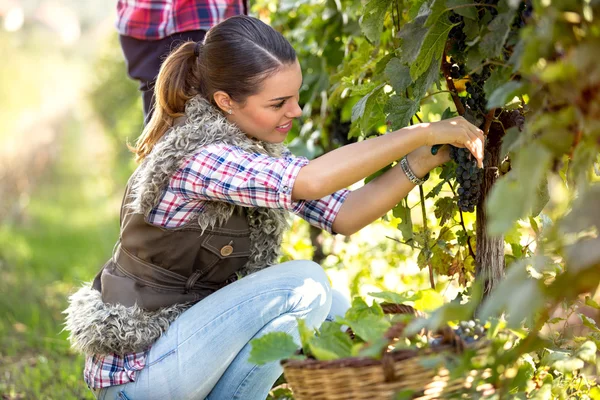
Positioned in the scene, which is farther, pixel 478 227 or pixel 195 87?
pixel 195 87

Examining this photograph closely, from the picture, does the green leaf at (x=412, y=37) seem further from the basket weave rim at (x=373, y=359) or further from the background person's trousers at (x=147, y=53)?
the background person's trousers at (x=147, y=53)

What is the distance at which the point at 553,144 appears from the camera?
3.80 ft

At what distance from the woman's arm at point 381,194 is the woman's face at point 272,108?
27 centimetres

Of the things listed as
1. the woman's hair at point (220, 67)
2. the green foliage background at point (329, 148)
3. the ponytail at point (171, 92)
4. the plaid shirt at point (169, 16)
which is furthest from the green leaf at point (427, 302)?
the plaid shirt at point (169, 16)

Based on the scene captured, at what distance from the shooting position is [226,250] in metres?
2.10

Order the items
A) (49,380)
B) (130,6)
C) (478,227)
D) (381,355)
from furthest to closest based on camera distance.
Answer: (49,380) < (130,6) < (478,227) < (381,355)

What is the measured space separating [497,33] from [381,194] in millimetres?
585

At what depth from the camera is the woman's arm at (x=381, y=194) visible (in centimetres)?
186

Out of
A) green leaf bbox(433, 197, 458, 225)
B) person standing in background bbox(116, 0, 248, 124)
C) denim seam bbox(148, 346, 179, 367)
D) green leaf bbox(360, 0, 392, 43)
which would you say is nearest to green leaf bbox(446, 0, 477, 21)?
green leaf bbox(360, 0, 392, 43)

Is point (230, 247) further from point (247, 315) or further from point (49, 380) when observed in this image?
point (49, 380)

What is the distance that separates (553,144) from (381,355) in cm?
Result: 47

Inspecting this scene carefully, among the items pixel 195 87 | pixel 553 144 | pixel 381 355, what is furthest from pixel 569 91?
pixel 195 87

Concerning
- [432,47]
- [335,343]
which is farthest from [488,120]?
[335,343]

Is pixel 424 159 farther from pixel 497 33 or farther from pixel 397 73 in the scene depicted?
pixel 497 33
